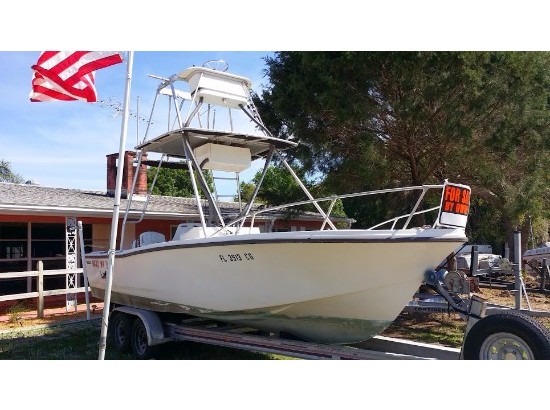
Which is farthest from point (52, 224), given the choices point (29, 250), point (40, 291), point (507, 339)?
point (507, 339)

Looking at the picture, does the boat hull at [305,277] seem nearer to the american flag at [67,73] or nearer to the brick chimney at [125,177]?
the american flag at [67,73]

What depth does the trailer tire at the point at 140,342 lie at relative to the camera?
639 centimetres

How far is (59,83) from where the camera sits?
548 centimetres

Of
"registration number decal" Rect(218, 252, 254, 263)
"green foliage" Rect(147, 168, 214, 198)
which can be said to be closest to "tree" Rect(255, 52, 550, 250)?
"registration number decal" Rect(218, 252, 254, 263)

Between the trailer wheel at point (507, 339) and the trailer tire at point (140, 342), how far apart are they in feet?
12.8

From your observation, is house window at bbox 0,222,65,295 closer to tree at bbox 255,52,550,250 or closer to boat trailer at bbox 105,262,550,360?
boat trailer at bbox 105,262,550,360

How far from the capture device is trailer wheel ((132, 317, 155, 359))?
6453mm

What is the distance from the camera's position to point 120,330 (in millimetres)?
7125

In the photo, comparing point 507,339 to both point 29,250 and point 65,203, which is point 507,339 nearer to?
point 65,203

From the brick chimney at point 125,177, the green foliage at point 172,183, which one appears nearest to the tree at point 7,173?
the green foliage at point 172,183

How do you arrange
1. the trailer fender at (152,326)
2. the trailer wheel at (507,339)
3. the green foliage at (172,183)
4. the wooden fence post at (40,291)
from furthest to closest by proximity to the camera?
the green foliage at (172,183)
the wooden fence post at (40,291)
the trailer fender at (152,326)
the trailer wheel at (507,339)

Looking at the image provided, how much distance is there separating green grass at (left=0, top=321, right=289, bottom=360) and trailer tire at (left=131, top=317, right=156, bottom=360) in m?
0.12

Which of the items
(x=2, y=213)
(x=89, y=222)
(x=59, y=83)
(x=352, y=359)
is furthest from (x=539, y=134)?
(x=2, y=213)

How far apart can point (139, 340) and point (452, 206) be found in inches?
173
